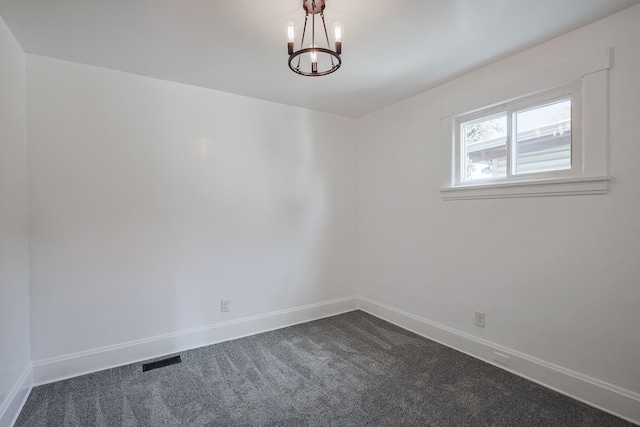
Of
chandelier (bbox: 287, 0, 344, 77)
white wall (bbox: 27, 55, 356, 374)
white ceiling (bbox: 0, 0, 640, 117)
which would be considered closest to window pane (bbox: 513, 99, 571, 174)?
white ceiling (bbox: 0, 0, 640, 117)

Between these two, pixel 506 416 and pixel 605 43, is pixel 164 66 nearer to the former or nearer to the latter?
pixel 605 43

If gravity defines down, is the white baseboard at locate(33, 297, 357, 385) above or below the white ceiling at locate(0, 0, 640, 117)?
below

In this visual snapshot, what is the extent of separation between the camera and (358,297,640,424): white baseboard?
1.83 m

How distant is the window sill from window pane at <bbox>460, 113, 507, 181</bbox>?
16 centimetres

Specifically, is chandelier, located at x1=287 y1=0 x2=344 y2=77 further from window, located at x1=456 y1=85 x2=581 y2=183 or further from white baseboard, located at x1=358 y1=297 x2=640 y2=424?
white baseboard, located at x1=358 y1=297 x2=640 y2=424

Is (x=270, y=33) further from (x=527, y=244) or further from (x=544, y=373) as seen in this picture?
(x=544, y=373)

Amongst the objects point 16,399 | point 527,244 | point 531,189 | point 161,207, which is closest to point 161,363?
point 16,399

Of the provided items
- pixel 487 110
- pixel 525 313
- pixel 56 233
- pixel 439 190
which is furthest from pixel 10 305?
pixel 487 110

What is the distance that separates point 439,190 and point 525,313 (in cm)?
122

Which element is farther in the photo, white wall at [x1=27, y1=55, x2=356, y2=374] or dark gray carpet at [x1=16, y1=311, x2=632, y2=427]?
white wall at [x1=27, y1=55, x2=356, y2=374]

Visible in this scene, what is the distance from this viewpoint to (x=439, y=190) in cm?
290

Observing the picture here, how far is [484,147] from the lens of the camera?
2646 mm

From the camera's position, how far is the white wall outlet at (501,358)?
2.37 metres

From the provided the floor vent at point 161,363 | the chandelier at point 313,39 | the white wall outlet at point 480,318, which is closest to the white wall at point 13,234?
the floor vent at point 161,363
